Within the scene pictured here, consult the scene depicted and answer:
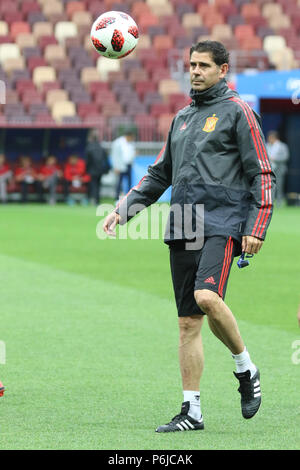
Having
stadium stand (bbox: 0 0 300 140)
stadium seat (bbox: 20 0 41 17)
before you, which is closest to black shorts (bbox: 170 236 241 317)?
stadium stand (bbox: 0 0 300 140)

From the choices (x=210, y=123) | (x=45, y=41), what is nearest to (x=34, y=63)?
(x=45, y=41)

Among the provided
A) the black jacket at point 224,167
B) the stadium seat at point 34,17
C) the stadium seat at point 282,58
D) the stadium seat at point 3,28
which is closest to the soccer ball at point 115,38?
the black jacket at point 224,167

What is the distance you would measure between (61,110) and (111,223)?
91.4 ft

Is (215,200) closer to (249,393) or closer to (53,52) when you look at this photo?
(249,393)

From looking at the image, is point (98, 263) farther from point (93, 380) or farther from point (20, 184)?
point (20, 184)

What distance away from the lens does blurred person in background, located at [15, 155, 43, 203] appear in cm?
3169

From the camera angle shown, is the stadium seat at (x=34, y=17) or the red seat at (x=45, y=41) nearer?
the red seat at (x=45, y=41)

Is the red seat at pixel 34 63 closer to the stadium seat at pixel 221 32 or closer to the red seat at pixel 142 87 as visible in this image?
the red seat at pixel 142 87

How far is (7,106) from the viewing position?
110 ft

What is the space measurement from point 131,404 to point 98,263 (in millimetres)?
9279

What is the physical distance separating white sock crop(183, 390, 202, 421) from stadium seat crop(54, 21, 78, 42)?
3185cm

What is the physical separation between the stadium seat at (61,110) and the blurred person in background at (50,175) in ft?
6.28

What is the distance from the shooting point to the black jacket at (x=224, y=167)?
244 inches

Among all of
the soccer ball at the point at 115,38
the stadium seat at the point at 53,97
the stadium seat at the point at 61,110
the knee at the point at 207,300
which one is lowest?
the stadium seat at the point at 61,110
